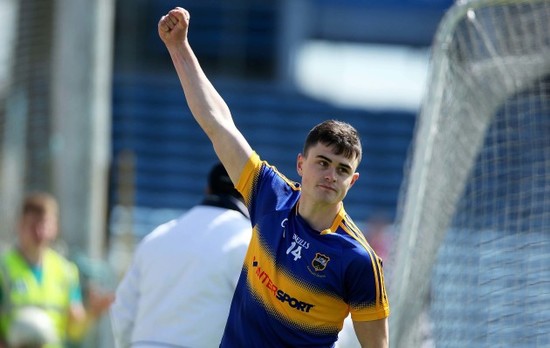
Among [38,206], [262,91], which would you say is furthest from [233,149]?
[262,91]

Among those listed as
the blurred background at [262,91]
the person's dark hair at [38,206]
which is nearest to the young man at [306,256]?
the person's dark hair at [38,206]

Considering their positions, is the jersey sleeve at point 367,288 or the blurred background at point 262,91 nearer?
the jersey sleeve at point 367,288

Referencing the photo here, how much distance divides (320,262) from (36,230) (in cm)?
471

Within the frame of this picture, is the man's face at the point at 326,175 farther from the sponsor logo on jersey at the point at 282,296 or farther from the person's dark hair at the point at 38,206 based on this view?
the person's dark hair at the point at 38,206

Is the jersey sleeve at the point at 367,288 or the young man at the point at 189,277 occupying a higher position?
the jersey sleeve at the point at 367,288

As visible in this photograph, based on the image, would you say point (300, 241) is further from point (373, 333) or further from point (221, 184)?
point (221, 184)

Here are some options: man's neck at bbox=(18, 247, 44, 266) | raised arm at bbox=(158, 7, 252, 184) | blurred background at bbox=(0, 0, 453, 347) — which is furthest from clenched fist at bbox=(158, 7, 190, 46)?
blurred background at bbox=(0, 0, 453, 347)

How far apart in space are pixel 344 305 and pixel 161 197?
50.4ft

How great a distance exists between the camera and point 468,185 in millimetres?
7855

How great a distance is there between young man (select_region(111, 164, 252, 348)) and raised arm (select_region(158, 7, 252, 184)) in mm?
964

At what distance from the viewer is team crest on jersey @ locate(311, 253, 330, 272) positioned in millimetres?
4336

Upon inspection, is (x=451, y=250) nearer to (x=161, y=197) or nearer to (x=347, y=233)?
(x=347, y=233)

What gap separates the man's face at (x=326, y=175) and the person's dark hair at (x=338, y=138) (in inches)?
0.7

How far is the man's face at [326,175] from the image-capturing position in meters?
4.33
